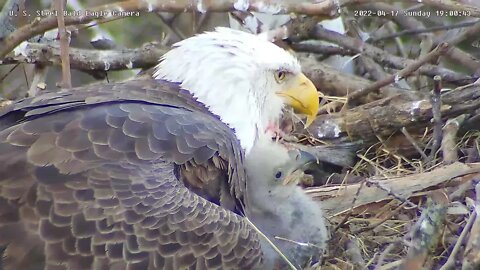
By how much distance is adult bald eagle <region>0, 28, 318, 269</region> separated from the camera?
3.23 meters

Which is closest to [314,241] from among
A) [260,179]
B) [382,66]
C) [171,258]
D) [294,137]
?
[260,179]

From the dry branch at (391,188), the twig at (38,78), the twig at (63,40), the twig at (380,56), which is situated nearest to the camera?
the twig at (63,40)

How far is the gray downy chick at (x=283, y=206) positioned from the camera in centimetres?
383

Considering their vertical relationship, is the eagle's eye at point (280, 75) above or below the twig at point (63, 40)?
below

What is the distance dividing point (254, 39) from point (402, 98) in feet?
3.13

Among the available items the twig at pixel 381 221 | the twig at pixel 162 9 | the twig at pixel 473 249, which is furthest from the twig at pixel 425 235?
the twig at pixel 162 9

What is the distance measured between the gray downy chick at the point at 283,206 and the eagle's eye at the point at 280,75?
31 cm

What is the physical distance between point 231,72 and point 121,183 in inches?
42.9

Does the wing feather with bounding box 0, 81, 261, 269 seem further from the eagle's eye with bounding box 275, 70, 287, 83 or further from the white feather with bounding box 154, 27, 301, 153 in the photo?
the eagle's eye with bounding box 275, 70, 287, 83

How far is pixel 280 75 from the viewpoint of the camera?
14.4 feet

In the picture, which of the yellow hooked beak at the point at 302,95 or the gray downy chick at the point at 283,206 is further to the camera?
the yellow hooked beak at the point at 302,95

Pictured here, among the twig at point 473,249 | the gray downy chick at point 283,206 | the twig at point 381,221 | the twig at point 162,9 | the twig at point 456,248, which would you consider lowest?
the twig at point 381,221

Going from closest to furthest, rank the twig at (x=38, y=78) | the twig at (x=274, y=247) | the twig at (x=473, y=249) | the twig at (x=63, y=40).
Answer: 1. the twig at (x=473, y=249)
2. the twig at (x=274, y=247)
3. the twig at (x=63, y=40)
4. the twig at (x=38, y=78)

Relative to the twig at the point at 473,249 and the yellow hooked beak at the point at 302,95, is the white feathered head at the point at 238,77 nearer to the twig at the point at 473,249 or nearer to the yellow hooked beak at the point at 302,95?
the yellow hooked beak at the point at 302,95
